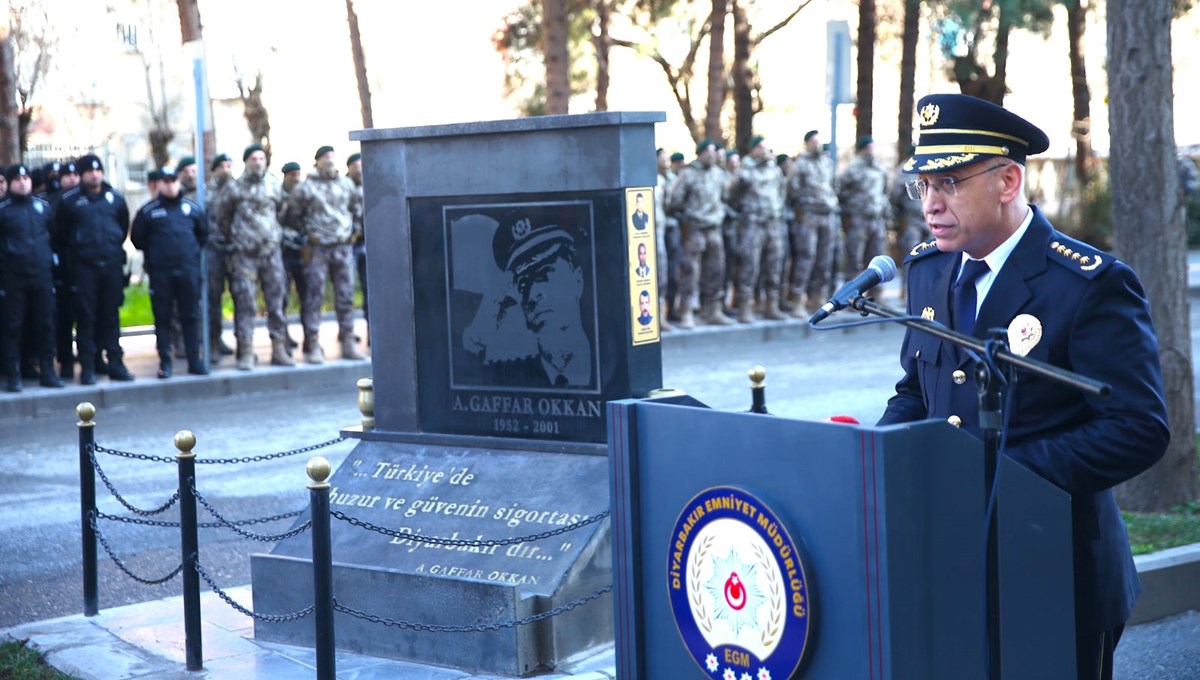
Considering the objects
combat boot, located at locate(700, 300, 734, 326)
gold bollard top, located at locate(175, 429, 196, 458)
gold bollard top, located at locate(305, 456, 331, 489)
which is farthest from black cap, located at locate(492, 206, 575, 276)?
combat boot, located at locate(700, 300, 734, 326)

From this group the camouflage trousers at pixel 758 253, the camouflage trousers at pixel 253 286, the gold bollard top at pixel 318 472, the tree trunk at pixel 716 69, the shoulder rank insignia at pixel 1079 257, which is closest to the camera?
the shoulder rank insignia at pixel 1079 257

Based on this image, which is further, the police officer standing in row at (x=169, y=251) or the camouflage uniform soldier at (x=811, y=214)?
the camouflage uniform soldier at (x=811, y=214)

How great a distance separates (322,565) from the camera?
17.1 ft

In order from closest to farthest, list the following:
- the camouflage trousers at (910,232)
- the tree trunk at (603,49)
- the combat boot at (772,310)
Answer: the combat boot at (772,310), the camouflage trousers at (910,232), the tree trunk at (603,49)

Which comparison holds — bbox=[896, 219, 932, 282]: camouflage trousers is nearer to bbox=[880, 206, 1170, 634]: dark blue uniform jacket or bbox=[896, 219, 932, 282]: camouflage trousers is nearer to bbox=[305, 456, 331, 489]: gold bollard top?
bbox=[305, 456, 331, 489]: gold bollard top

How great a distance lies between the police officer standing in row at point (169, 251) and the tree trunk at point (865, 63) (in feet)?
50.9

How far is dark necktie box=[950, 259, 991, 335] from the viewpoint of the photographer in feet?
11.6

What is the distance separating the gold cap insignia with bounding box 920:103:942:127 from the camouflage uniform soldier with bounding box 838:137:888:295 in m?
17.5

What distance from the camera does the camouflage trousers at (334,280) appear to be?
16.6 m

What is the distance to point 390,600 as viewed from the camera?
20.1 ft

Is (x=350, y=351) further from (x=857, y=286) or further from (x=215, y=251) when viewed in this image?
(x=857, y=286)

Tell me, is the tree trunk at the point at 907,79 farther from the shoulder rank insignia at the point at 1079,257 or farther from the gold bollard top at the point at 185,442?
the shoulder rank insignia at the point at 1079,257

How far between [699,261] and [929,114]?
15.7 metres

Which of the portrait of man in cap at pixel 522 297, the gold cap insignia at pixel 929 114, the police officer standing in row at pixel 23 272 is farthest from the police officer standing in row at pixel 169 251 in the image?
the gold cap insignia at pixel 929 114
